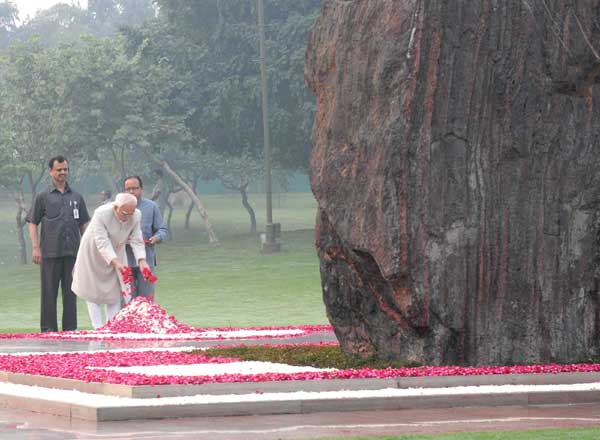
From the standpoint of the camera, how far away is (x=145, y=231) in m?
18.5

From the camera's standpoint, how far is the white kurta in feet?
56.5

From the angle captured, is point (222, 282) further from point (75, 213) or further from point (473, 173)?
point (473, 173)

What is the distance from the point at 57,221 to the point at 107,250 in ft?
3.27

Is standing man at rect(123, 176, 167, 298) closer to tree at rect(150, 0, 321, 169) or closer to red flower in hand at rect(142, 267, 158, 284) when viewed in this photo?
red flower in hand at rect(142, 267, 158, 284)

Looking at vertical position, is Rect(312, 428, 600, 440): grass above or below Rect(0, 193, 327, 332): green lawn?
above

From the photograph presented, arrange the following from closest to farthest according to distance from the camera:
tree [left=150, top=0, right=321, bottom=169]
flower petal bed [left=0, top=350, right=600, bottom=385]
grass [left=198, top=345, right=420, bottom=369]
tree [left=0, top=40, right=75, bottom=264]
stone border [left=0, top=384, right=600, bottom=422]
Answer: stone border [left=0, top=384, right=600, bottom=422]
flower petal bed [left=0, top=350, right=600, bottom=385]
grass [left=198, top=345, right=420, bottom=369]
tree [left=150, top=0, right=321, bottom=169]
tree [left=0, top=40, right=75, bottom=264]

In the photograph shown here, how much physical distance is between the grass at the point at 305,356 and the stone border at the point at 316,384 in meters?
1.09

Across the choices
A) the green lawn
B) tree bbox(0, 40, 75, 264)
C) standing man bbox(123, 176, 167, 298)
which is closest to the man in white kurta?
standing man bbox(123, 176, 167, 298)

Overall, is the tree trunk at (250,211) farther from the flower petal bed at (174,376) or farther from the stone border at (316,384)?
the stone border at (316,384)

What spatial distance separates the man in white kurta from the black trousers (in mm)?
353

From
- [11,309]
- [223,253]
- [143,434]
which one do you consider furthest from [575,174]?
[223,253]

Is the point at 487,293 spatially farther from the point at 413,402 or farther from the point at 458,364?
the point at 413,402

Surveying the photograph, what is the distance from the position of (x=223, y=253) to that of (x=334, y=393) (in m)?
40.1

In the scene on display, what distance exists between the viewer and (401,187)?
11336mm
